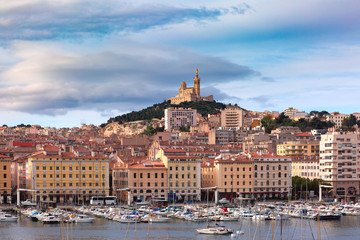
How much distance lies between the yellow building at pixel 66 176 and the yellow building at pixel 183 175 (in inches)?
366

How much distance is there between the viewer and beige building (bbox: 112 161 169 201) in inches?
3819

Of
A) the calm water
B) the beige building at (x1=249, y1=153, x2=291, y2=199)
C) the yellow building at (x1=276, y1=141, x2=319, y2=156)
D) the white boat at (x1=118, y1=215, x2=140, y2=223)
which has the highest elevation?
the yellow building at (x1=276, y1=141, x2=319, y2=156)

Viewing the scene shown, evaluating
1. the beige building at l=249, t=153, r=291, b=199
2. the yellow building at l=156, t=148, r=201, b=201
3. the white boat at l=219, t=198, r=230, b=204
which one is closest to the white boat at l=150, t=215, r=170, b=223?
the white boat at l=219, t=198, r=230, b=204

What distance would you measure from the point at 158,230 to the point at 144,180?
25.8 metres

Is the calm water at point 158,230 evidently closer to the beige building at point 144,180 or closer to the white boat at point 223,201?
the beige building at point 144,180

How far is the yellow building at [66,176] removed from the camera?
3671 inches

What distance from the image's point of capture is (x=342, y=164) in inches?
4333

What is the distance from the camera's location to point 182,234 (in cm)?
6919

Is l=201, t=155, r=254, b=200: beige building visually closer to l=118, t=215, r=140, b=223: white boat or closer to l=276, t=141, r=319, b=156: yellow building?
l=118, t=215, r=140, b=223: white boat

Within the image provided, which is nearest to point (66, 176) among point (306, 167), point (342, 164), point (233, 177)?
point (233, 177)

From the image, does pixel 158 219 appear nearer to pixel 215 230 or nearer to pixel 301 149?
pixel 215 230

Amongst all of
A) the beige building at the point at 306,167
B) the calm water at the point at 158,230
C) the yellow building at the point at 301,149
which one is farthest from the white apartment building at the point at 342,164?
the calm water at the point at 158,230

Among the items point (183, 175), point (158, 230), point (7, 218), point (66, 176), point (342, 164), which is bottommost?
point (158, 230)

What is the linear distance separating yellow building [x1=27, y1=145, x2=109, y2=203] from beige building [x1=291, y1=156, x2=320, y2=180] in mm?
37497
